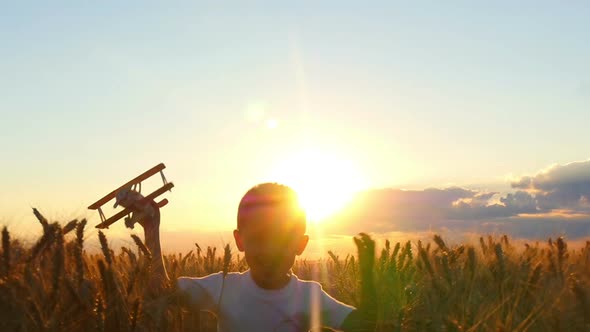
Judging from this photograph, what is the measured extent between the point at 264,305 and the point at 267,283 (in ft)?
0.42

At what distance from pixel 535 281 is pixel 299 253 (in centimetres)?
148

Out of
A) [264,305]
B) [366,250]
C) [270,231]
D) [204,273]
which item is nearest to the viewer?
[366,250]

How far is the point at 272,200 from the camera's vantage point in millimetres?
3262

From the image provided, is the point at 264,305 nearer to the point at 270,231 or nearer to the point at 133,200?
the point at 270,231

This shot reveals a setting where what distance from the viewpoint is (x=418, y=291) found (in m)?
3.82

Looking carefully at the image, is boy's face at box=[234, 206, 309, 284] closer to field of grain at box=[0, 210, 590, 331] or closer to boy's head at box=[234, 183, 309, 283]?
boy's head at box=[234, 183, 309, 283]

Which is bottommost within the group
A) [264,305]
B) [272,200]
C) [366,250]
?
[264,305]

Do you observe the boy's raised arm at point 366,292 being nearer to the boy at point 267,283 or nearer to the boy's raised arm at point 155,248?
the boy at point 267,283

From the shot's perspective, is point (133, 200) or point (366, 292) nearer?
point (366, 292)

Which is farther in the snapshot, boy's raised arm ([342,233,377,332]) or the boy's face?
the boy's face

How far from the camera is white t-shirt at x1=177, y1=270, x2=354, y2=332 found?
3.33 meters

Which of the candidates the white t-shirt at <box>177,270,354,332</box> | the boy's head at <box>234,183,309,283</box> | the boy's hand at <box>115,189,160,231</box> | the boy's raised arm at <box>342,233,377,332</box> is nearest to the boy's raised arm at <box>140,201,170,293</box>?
the boy's hand at <box>115,189,160,231</box>

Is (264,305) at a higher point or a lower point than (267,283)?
lower

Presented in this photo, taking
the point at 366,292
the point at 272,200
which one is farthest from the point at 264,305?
the point at 366,292
